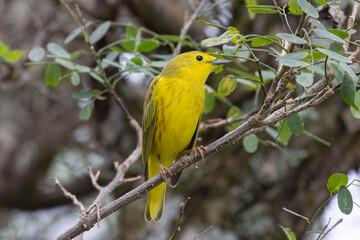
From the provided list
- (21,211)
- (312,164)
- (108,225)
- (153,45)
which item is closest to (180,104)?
(153,45)

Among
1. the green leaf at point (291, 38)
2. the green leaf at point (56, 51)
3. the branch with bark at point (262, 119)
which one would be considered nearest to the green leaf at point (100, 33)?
the green leaf at point (56, 51)

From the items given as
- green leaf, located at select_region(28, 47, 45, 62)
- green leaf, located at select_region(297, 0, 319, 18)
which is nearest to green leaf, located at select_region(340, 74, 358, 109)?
green leaf, located at select_region(297, 0, 319, 18)

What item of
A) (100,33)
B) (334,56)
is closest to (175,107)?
(100,33)

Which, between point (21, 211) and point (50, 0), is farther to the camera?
point (50, 0)

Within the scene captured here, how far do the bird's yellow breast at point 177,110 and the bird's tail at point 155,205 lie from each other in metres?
0.42

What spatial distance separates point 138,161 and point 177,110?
1.78m

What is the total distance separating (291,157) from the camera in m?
4.26

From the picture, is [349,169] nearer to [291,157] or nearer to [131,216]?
[291,157]

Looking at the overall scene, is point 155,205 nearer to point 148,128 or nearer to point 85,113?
point 148,128

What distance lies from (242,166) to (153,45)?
66.0 inches

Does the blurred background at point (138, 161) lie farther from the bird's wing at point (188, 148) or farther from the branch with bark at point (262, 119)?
the branch with bark at point (262, 119)

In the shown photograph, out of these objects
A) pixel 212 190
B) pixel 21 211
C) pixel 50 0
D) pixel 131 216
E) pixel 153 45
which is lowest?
pixel 21 211

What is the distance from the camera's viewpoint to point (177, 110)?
3.12 meters

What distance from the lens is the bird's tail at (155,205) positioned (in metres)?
3.24
